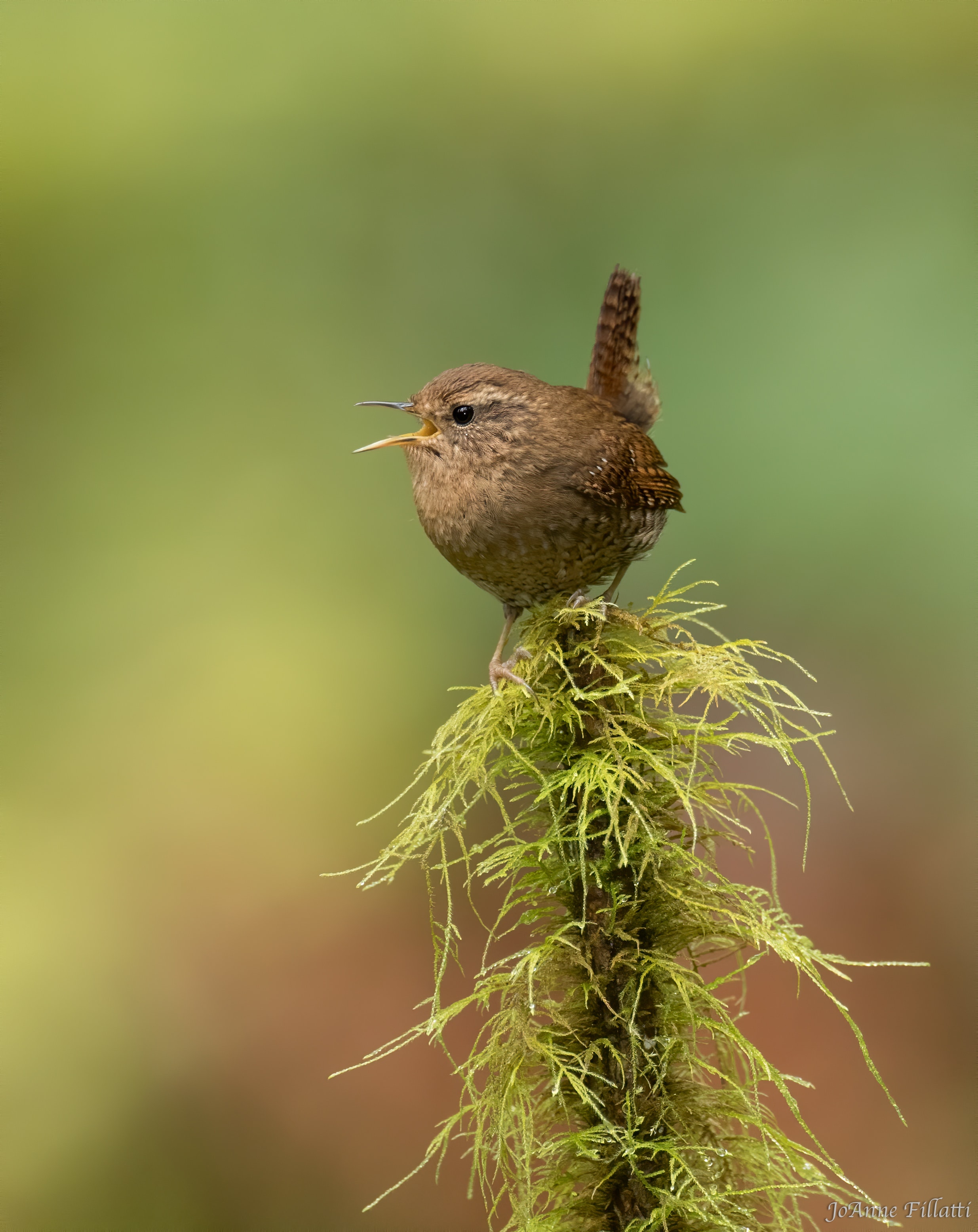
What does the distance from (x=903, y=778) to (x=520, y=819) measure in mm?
2372

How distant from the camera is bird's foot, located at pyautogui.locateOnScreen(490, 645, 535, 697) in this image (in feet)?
4.71

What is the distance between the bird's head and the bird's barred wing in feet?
0.44

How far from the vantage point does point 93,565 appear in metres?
3.29

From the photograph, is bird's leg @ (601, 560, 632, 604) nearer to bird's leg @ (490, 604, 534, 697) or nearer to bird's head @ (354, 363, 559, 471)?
bird's leg @ (490, 604, 534, 697)

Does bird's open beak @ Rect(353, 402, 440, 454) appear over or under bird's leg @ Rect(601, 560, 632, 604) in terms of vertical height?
over

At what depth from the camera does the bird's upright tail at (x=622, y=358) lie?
2.14m

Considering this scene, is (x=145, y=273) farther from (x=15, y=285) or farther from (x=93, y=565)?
(x=93, y=565)

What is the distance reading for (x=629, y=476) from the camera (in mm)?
1758

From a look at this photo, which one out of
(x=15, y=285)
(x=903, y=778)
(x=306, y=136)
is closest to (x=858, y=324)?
(x=903, y=778)

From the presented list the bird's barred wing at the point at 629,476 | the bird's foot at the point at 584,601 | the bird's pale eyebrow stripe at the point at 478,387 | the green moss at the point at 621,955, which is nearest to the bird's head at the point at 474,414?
the bird's pale eyebrow stripe at the point at 478,387
